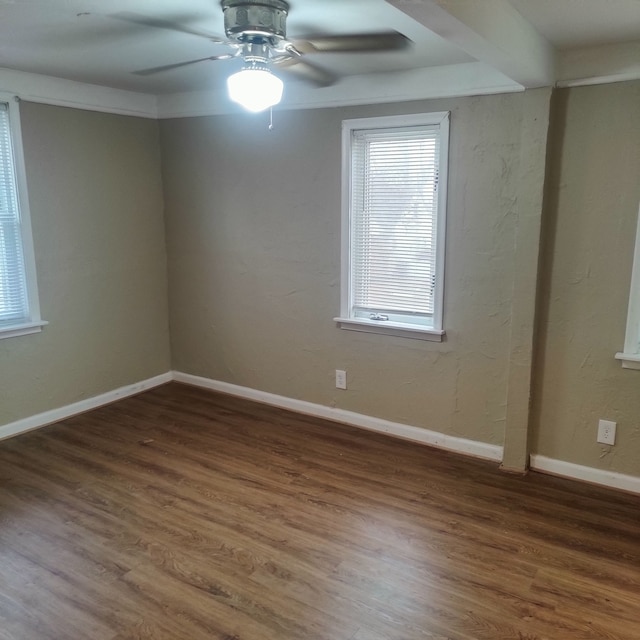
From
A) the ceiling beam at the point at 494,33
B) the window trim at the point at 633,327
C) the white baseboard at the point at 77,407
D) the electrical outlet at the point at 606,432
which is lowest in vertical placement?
the white baseboard at the point at 77,407

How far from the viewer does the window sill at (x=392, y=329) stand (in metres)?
3.47

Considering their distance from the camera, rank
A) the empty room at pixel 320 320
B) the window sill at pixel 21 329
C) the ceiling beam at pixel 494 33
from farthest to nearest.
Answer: the window sill at pixel 21 329
the empty room at pixel 320 320
the ceiling beam at pixel 494 33

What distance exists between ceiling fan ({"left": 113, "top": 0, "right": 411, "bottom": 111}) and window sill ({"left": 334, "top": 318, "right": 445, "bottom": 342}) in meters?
1.63

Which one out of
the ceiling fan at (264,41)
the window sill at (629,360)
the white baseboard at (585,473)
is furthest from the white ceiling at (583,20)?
the white baseboard at (585,473)

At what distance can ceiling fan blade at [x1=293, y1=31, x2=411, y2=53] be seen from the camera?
237 cm

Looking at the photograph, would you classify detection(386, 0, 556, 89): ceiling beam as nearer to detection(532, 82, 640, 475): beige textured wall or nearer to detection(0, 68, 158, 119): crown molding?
detection(532, 82, 640, 475): beige textured wall

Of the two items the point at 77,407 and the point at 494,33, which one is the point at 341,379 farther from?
the point at 494,33

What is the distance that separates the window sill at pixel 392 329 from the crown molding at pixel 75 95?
7.29 feet

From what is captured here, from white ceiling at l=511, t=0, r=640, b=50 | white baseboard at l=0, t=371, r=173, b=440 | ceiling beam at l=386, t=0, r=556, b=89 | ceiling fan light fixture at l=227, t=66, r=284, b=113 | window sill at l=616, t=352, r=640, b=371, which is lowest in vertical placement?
white baseboard at l=0, t=371, r=173, b=440

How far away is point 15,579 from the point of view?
2.32 m

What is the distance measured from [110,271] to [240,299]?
101 cm

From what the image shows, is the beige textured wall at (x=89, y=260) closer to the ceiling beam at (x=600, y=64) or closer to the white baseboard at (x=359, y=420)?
the white baseboard at (x=359, y=420)

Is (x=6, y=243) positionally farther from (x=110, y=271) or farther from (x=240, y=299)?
(x=240, y=299)

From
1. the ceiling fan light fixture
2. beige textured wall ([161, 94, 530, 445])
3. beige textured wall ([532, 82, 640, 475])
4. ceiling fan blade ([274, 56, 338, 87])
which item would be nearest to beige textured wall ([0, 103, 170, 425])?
beige textured wall ([161, 94, 530, 445])
